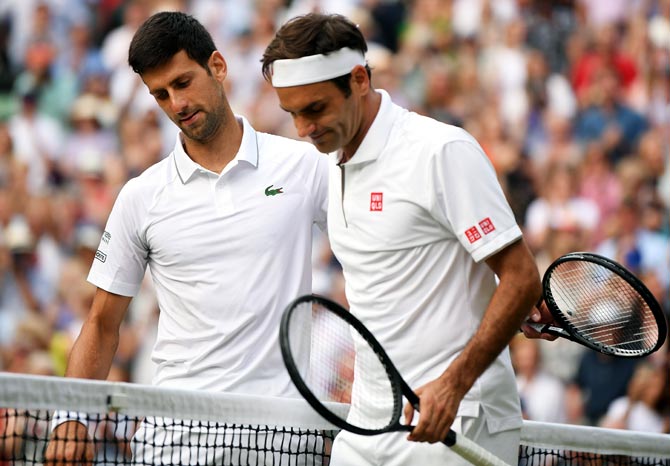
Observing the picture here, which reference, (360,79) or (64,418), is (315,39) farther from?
(64,418)

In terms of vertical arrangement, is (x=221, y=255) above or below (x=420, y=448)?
above

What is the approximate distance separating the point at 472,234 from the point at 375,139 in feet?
1.45

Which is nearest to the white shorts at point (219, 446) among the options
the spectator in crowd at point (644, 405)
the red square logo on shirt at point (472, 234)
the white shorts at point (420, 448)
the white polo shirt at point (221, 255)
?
the white polo shirt at point (221, 255)

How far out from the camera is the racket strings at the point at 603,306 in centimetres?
403

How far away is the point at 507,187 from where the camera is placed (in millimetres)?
9391

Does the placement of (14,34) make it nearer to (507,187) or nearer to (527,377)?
(507,187)

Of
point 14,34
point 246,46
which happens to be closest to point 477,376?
point 246,46

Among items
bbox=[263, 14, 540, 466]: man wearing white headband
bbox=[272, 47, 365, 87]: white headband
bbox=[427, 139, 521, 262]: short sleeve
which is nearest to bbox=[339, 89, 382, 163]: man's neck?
bbox=[263, 14, 540, 466]: man wearing white headband

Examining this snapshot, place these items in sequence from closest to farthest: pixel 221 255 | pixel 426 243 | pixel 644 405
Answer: pixel 426 243
pixel 221 255
pixel 644 405

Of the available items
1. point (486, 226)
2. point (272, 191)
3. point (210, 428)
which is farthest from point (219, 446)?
point (486, 226)

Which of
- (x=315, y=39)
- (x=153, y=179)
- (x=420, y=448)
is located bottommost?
(x=420, y=448)

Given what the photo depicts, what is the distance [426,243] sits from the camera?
138 inches

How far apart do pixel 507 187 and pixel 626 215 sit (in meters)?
0.93

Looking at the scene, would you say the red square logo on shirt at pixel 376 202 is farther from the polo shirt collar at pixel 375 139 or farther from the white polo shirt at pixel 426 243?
the polo shirt collar at pixel 375 139
